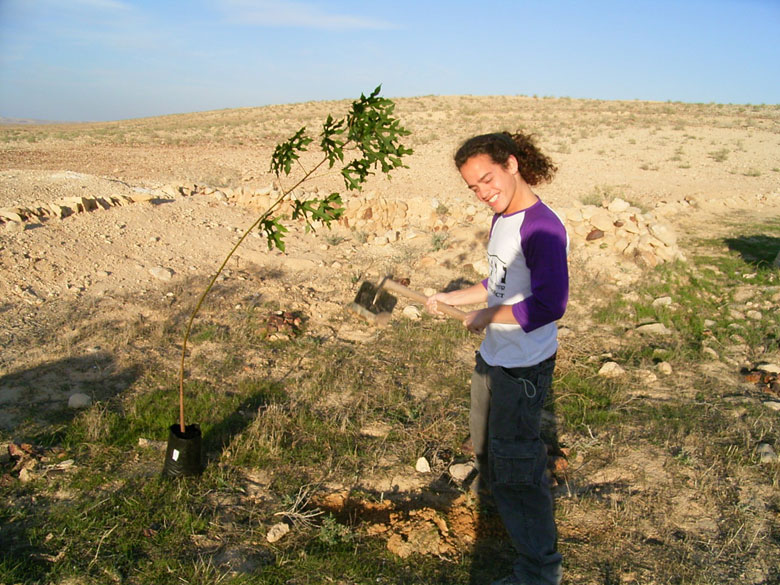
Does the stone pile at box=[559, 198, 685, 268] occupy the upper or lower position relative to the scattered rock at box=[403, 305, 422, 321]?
upper

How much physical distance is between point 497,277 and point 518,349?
0.35 metres

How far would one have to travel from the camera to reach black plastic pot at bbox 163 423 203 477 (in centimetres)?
317

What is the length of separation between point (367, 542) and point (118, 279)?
14.8 feet

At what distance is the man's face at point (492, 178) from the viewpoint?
2.44 metres

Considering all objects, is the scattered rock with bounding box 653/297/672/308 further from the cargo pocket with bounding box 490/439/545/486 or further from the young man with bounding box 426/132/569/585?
the cargo pocket with bounding box 490/439/545/486

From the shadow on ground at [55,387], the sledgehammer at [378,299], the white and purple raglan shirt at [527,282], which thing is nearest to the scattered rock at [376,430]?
the sledgehammer at [378,299]

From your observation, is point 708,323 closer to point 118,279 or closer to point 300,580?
point 300,580

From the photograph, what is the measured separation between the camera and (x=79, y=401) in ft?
12.9

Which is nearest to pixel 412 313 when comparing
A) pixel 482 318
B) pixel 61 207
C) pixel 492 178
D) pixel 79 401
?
pixel 79 401

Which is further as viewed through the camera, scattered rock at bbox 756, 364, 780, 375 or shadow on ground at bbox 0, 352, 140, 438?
scattered rock at bbox 756, 364, 780, 375

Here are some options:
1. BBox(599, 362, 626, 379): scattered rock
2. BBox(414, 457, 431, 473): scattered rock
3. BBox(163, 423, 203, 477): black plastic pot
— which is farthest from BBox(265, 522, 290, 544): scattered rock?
BBox(599, 362, 626, 379): scattered rock

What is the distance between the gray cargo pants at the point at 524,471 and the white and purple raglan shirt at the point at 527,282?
0.09 m

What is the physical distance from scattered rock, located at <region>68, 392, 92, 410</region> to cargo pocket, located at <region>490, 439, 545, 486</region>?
9.82 feet

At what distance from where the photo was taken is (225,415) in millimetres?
4043
